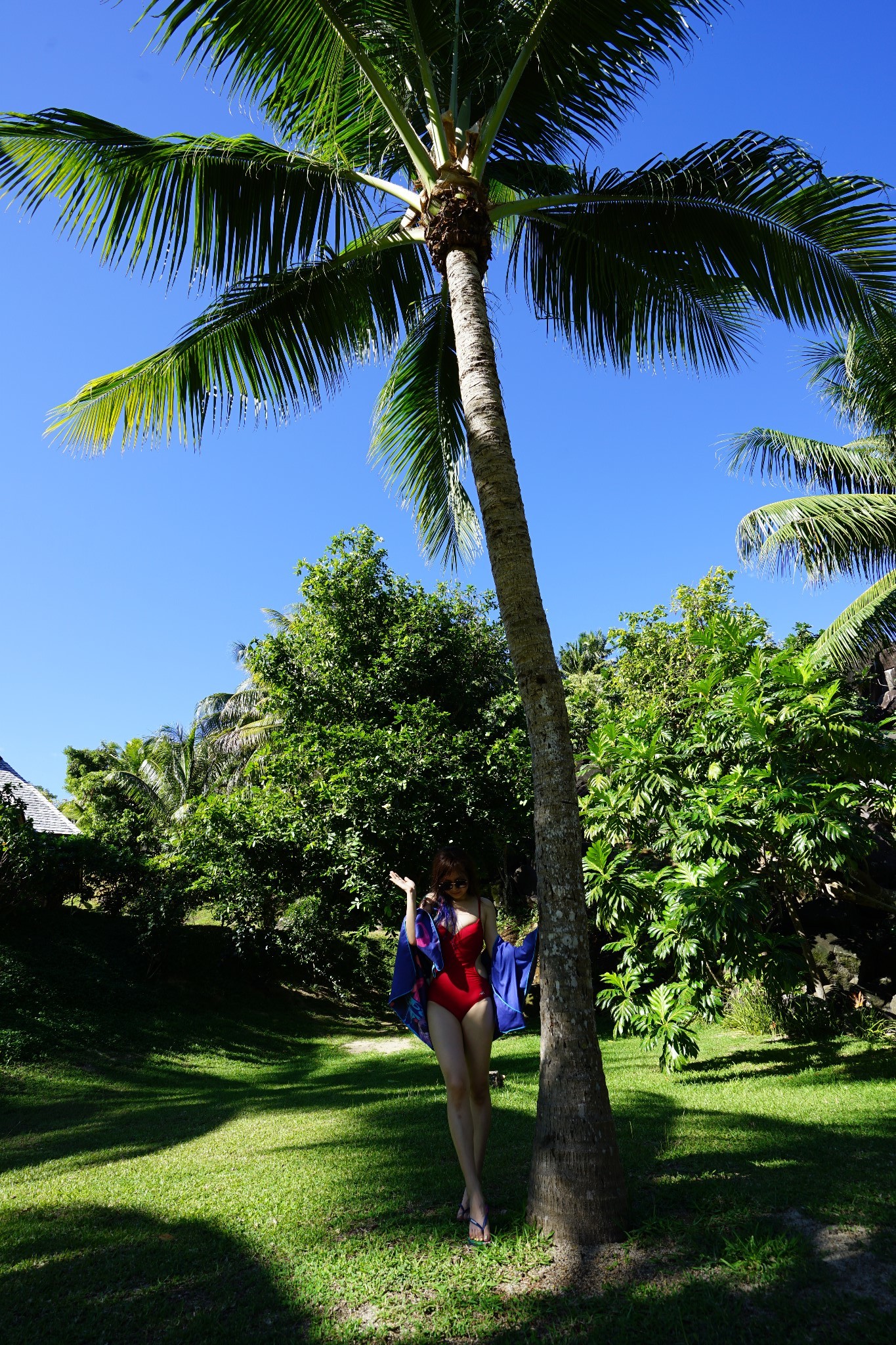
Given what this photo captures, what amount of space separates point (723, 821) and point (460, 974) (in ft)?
12.8

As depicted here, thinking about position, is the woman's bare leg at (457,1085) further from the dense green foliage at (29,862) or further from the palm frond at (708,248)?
the dense green foliage at (29,862)

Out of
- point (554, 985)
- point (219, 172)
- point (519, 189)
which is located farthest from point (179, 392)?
point (554, 985)

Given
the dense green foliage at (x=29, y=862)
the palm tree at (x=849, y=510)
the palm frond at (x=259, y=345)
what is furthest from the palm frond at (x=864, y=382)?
the dense green foliage at (x=29, y=862)

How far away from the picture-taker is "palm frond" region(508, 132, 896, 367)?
5660 mm

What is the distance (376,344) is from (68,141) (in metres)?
2.90

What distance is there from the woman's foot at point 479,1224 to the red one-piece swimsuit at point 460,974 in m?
0.76

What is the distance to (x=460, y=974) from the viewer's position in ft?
12.6

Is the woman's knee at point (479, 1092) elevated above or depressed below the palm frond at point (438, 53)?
below

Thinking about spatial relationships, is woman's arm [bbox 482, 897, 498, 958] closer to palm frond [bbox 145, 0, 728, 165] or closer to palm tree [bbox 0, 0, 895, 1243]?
palm tree [bbox 0, 0, 895, 1243]

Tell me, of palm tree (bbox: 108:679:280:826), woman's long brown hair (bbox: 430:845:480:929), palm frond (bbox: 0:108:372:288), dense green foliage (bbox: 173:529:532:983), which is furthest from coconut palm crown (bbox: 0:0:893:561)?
palm tree (bbox: 108:679:280:826)

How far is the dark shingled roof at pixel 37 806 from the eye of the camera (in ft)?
53.9

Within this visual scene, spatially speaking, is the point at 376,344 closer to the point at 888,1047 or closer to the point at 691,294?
the point at 691,294

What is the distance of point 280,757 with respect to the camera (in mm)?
13945

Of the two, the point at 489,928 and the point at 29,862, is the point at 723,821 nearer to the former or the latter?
the point at 489,928
